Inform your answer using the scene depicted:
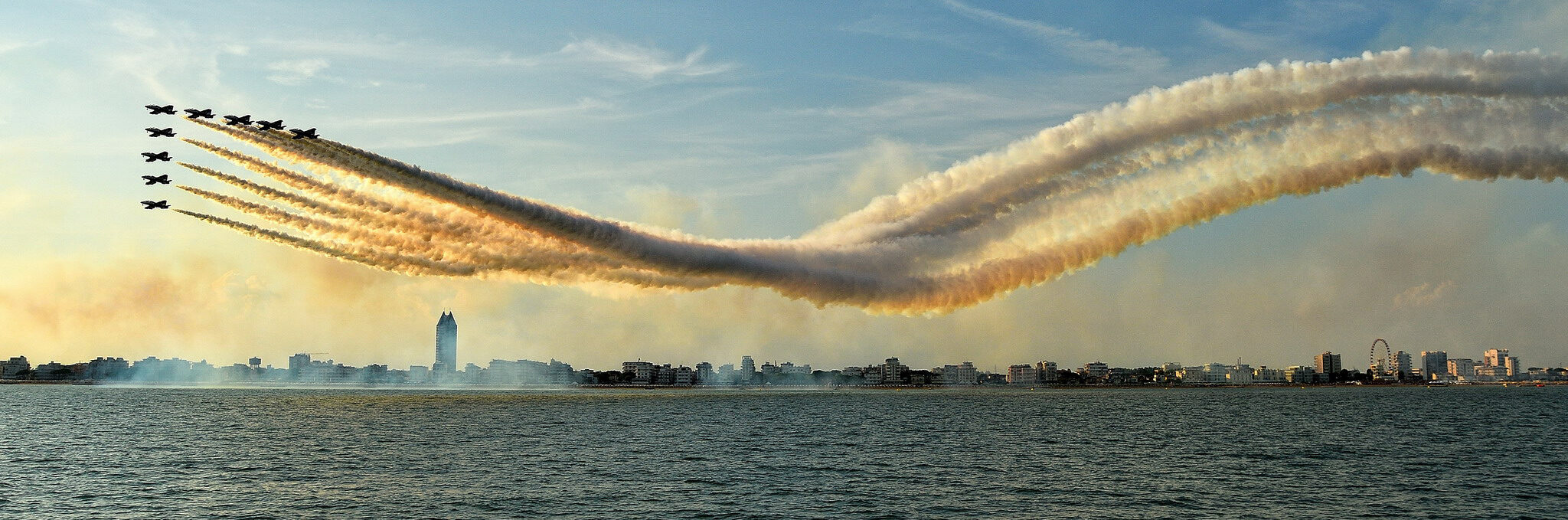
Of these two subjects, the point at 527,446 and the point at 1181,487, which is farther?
the point at 527,446

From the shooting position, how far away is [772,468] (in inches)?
2351

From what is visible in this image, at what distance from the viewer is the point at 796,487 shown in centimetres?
A: 5178

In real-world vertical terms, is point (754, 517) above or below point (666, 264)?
below

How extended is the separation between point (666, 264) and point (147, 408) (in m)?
89.9

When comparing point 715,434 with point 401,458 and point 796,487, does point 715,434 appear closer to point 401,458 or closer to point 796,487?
point 401,458

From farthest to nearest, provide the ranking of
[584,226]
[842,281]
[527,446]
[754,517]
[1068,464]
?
1. [842,281]
2. [584,226]
3. [527,446]
4. [1068,464]
5. [754,517]

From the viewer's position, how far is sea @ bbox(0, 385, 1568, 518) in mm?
45531

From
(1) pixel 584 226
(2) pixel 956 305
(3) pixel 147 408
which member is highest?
(1) pixel 584 226

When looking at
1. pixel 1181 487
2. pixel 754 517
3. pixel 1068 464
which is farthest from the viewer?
pixel 1068 464

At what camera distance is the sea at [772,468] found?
45.5 m

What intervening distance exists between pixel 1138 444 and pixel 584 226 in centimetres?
4388

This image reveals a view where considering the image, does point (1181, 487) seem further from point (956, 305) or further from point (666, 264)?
point (666, 264)

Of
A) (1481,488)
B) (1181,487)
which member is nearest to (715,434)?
(1181,487)

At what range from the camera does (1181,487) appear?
170ft
